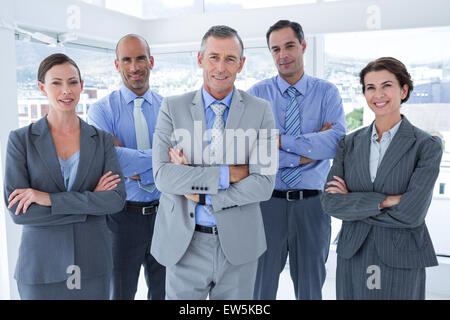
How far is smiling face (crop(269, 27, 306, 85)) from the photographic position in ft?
10.0

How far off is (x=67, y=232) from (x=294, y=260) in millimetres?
1535

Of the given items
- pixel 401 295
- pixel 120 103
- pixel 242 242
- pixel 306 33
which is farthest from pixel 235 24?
pixel 401 295

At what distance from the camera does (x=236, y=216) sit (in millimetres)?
2311

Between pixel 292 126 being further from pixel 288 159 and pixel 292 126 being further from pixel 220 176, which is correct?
pixel 220 176

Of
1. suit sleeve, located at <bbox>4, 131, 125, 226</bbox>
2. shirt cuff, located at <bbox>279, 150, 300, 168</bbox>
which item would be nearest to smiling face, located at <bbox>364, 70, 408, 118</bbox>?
shirt cuff, located at <bbox>279, 150, 300, 168</bbox>

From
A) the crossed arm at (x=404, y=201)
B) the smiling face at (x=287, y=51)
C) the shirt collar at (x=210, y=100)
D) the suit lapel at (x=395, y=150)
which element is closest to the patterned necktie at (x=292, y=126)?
the smiling face at (x=287, y=51)

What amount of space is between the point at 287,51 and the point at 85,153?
155 centimetres

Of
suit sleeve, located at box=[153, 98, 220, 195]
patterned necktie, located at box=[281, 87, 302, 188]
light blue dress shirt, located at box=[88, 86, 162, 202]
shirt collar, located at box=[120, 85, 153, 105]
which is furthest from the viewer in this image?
shirt collar, located at box=[120, 85, 153, 105]

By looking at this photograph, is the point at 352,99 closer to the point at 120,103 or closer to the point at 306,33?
the point at 306,33

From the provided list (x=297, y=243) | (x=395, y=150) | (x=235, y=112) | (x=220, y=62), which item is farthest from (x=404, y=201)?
(x=220, y=62)

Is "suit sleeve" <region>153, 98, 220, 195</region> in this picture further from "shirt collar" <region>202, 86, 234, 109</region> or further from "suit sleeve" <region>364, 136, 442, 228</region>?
"suit sleeve" <region>364, 136, 442, 228</region>

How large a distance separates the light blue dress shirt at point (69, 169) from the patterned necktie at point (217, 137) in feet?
2.49

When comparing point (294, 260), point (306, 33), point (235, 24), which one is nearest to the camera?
point (294, 260)

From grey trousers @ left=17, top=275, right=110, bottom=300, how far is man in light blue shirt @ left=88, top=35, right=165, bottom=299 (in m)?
0.48
